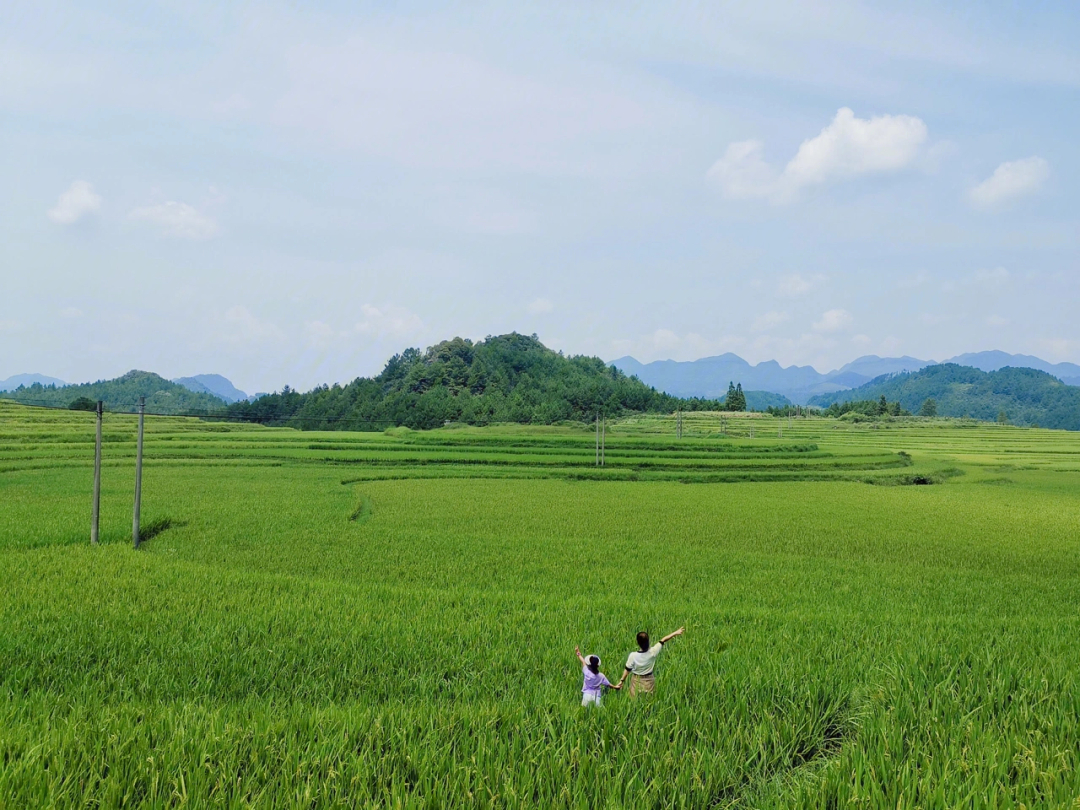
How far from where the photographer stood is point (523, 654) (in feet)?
23.0

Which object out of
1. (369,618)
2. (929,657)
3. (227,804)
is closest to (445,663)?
(369,618)

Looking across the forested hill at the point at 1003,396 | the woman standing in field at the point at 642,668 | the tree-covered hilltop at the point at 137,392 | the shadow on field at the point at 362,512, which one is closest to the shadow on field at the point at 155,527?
the shadow on field at the point at 362,512

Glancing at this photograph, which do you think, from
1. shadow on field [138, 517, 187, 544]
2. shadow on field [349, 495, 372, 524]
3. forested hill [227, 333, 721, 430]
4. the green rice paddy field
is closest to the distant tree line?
forested hill [227, 333, 721, 430]

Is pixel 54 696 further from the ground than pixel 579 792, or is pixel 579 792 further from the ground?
pixel 579 792

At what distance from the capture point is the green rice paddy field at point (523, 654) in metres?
3.75

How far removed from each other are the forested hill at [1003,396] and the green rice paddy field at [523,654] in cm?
14240

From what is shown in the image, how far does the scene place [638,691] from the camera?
4949 millimetres

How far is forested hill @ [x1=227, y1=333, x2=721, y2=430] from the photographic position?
78.6 m

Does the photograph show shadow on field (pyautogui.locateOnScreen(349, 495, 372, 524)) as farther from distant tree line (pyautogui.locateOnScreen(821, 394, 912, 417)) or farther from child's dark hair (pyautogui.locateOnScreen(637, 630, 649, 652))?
distant tree line (pyautogui.locateOnScreen(821, 394, 912, 417))

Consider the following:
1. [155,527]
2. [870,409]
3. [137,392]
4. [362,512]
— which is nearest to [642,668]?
[155,527]

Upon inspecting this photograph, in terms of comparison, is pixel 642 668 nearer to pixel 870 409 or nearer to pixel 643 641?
pixel 643 641

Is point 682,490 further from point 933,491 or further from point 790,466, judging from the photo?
point 790,466

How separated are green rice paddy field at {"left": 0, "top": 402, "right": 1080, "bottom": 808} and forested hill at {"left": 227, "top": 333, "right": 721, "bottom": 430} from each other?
56756 mm

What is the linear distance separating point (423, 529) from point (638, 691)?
1221 cm
